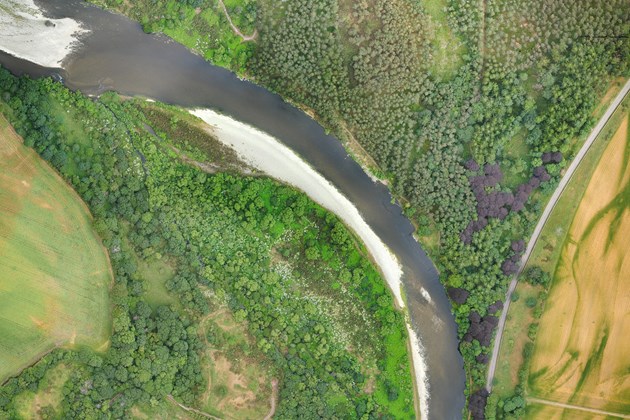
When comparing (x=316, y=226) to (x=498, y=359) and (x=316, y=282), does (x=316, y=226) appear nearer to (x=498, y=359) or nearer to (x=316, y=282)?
(x=316, y=282)

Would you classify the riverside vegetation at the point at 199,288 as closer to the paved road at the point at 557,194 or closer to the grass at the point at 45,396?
the grass at the point at 45,396

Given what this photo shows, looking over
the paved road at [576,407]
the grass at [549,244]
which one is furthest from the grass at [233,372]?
the paved road at [576,407]

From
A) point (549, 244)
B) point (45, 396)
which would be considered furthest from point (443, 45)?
point (45, 396)

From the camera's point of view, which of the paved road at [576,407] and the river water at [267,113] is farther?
the paved road at [576,407]

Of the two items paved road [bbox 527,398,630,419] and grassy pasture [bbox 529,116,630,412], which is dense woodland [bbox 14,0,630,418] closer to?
paved road [bbox 527,398,630,419]

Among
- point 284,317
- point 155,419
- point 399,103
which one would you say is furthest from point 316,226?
point 155,419

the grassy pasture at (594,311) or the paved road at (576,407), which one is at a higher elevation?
the grassy pasture at (594,311)
